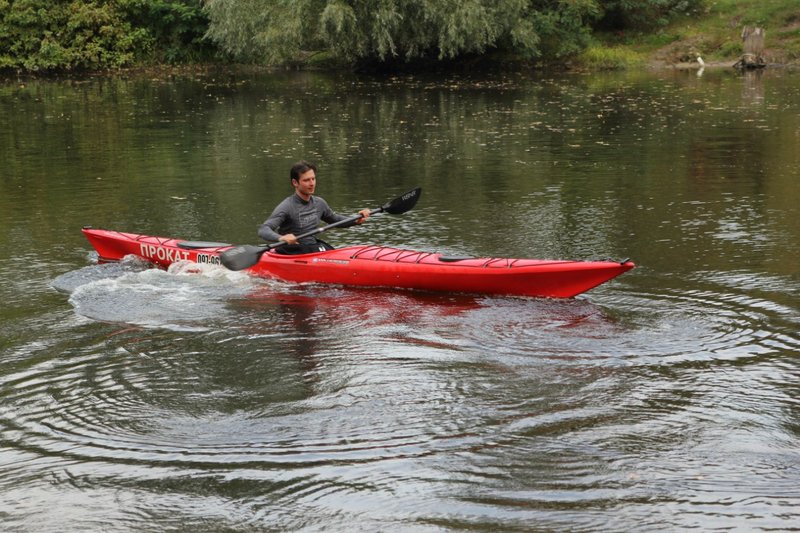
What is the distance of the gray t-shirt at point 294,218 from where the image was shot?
31.8ft

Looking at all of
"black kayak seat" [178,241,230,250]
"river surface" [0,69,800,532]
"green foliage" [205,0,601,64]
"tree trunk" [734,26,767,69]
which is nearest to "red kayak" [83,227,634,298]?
"black kayak seat" [178,241,230,250]

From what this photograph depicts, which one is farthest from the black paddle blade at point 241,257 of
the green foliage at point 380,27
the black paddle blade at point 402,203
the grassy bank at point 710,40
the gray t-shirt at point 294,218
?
the grassy bank at point 710,40

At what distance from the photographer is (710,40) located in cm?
3138

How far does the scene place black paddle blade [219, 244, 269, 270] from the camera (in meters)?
9.55

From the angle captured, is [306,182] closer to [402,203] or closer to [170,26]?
[402,203]

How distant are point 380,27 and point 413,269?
19063 millimetres

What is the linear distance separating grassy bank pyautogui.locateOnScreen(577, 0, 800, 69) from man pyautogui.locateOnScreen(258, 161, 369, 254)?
74.9ft

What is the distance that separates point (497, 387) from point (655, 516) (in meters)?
1.91

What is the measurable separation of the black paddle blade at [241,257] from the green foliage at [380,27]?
1769cm

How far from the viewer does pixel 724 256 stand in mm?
9977

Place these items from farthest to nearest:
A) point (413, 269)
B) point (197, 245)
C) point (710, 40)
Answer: point (710, 40) < point (197, 245) < point (413, 269)

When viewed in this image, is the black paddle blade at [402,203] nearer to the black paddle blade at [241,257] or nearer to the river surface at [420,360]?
the river surface at [420,360]

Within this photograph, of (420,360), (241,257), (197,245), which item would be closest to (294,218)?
(241,257)

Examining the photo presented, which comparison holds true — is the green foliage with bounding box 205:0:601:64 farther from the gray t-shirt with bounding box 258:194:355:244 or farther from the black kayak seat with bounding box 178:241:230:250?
the gray t-shirt with bounding box 258:194:355:244
